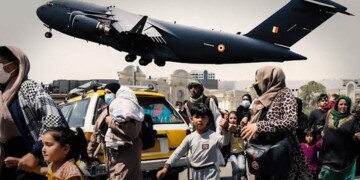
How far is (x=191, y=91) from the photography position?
8.02 meters

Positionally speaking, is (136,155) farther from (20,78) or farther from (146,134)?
(20,78)

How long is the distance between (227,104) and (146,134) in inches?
4578

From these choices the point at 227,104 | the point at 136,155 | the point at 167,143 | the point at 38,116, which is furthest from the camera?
Answer: the point at 227,104

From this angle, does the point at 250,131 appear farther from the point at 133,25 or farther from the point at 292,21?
the point at 292,21

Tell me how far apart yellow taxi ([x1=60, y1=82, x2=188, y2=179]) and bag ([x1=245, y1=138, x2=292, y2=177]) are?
3.41 metres

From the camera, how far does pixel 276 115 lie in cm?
449

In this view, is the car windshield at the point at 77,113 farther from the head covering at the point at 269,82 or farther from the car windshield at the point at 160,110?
the head covering at the point at 269,82

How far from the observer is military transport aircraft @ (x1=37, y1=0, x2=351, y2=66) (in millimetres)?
29500

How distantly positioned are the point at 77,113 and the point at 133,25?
24192mm

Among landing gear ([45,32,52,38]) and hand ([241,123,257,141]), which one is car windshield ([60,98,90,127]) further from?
landing gear ([45,32,52,38])

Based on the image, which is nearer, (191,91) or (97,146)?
(97,146)

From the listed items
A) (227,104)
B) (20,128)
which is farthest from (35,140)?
(227,104)

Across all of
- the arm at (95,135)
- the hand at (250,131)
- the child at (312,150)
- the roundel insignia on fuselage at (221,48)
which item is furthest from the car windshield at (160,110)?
the roundel insignia on fuselage at (221,48)

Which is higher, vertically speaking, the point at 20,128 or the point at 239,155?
the point at 20,128
